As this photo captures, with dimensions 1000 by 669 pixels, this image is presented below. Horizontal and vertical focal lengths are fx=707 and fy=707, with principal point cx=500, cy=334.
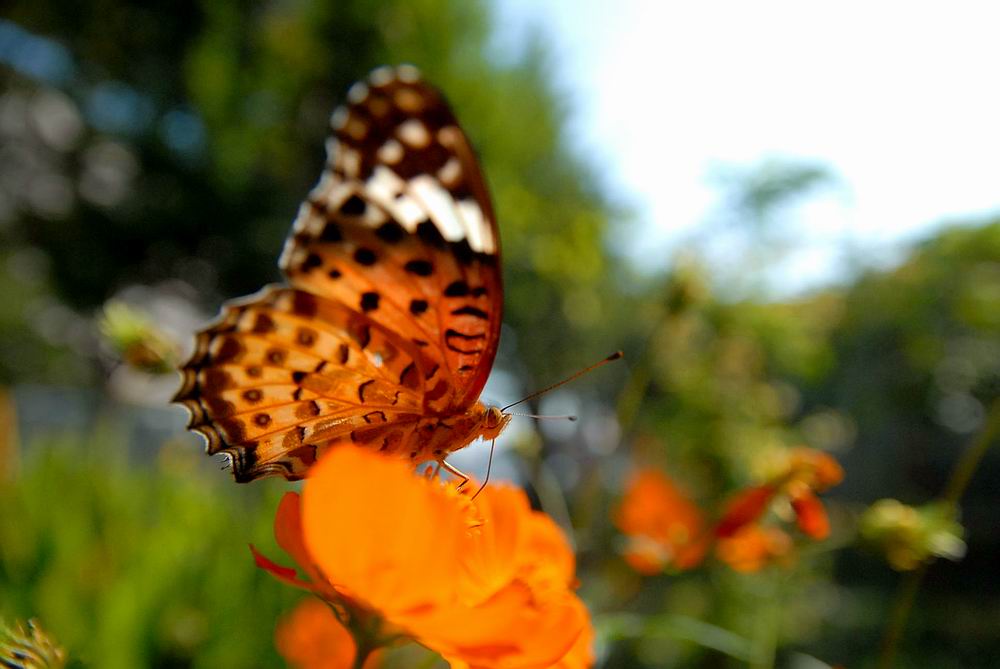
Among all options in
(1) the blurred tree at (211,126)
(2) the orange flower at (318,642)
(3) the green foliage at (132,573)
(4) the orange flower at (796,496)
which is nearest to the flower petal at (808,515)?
(4) the orange flower at (796,496)

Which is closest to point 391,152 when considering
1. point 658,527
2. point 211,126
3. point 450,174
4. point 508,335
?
point 450,174

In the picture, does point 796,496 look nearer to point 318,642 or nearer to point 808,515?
point 808,515

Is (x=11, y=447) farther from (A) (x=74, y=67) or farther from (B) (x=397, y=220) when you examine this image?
(A) (x=74, y=67)

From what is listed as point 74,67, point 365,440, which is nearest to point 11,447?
point 365,440

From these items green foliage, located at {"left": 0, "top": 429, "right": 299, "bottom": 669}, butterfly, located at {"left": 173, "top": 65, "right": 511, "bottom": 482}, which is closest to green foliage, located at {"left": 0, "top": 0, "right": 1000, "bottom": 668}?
green foliage, located at {"left": 0, "top": 429, "right": 299, "bottom": 669}

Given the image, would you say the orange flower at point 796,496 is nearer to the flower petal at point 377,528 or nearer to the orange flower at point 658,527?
the orange flower at point 658,527
